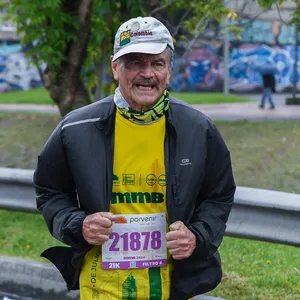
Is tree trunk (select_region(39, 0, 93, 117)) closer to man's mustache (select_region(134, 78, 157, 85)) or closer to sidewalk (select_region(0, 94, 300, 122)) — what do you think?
man's mustache (select_region(134, 78, 157, 85))

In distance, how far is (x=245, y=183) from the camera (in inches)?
372

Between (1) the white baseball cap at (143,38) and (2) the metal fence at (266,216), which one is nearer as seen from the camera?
(1) the white baseball cap at (143,38)

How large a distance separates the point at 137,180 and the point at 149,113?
11.4 inches

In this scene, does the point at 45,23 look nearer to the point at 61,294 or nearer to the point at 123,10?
the point at 123,10

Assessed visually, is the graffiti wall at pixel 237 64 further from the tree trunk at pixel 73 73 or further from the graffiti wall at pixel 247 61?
the tree trunk at pixel 73 73

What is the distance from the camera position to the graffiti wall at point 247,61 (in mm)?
36250

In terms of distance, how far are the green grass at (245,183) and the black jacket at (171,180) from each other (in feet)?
5.61

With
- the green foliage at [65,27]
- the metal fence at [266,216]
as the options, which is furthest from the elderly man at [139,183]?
the green foliage at [65,27]

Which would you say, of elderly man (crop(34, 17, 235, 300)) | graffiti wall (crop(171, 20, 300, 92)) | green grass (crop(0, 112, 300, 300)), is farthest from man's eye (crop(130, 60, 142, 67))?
graffiti wall (crop(171, 20, 300, 92))

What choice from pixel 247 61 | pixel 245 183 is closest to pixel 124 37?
pixel 245 183

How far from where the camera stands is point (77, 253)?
3.04m

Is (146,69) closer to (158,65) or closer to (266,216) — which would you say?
(158,65)

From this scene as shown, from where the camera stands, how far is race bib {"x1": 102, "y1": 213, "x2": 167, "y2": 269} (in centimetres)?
296

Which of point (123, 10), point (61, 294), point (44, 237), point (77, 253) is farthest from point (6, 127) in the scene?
point (77, 253)
